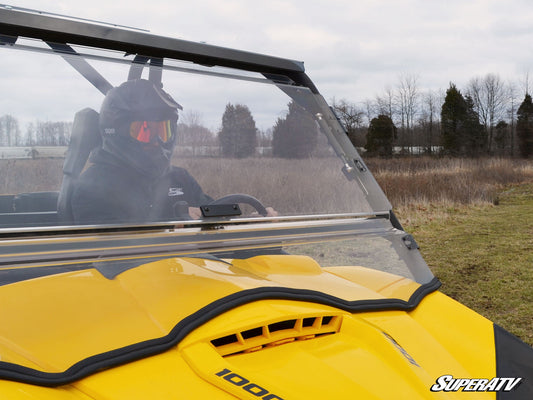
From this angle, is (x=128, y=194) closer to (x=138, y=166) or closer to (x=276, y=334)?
(x=138, y=166)

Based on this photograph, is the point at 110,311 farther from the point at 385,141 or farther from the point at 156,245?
the point at 385,141

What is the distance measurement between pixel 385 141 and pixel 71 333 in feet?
66.4

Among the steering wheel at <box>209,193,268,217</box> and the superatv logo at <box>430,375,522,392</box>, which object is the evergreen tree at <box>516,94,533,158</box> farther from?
the superatv logo at <box>430,375,522,392</box>

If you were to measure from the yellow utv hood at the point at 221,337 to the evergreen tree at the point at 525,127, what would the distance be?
28730 millimetres

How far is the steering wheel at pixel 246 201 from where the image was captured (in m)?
1.62

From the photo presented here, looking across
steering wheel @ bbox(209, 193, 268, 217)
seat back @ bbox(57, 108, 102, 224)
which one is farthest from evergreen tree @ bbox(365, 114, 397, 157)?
seat back @ bbox(57, 108, 102, 224)

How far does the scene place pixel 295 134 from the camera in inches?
74.1

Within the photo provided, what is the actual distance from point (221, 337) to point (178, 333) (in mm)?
99

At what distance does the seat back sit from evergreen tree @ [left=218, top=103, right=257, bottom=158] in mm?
418

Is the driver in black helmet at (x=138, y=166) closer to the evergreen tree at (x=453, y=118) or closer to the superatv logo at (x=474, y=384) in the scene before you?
the superatv logo at (x=474, y=384)

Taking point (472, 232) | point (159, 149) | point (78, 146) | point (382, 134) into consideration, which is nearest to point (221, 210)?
point (159, 149)

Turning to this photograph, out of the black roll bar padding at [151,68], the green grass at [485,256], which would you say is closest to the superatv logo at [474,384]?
the black roll bar padding at [151,68]

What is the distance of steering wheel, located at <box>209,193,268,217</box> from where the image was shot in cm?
162

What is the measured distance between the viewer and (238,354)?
3.64 feet
